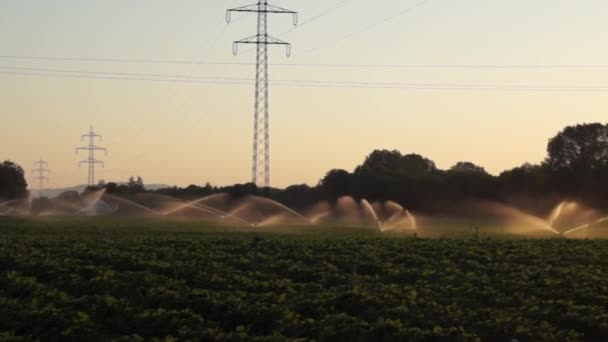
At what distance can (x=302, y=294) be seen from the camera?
77.8 feet

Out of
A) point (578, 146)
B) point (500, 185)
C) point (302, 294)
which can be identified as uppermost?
point (578, 146)

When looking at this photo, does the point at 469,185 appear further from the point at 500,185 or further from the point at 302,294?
the point at 302,294

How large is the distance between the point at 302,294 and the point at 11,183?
14675 centimetres

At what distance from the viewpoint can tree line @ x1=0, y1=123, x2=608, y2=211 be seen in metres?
108

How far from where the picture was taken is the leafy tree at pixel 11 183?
6264 inches

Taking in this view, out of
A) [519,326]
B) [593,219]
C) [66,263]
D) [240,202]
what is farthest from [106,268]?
[240,202]

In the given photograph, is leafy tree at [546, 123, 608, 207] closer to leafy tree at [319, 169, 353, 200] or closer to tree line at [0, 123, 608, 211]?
tree line at [0, 123, 608, 211]

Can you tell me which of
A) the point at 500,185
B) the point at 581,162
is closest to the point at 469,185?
the point at 500,185

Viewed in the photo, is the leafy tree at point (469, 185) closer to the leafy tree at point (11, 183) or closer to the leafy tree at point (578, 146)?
the leafy tree at point (578, 146)

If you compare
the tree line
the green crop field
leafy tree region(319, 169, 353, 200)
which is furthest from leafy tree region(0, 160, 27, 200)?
the green crop field

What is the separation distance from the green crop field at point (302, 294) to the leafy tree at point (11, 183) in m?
128

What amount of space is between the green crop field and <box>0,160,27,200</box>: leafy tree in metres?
128

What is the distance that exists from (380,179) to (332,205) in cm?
704

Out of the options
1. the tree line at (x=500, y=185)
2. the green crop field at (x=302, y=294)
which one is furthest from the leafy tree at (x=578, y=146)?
the green crop field at (x=302, y=294)
